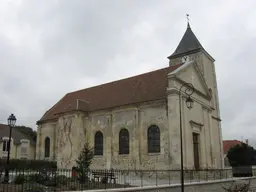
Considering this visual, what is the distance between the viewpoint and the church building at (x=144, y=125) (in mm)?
22469

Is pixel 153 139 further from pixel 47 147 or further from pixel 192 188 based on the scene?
pixel 47 147

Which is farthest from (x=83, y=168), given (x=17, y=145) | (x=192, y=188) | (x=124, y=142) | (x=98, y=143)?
(x=17, y=145)

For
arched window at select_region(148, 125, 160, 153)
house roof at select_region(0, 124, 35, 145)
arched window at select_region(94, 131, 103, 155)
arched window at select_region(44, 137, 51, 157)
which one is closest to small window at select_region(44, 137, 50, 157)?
arched window at select_region(44, 137, 51, 157)

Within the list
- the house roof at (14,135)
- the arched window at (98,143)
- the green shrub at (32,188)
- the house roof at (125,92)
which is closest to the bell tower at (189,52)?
the house roof at (125,92)

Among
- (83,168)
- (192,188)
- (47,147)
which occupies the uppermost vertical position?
(47,147)

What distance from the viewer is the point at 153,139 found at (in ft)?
76.5

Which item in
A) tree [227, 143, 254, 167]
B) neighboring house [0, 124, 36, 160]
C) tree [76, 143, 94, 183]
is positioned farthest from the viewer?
tree [227, 143, 254, 167]

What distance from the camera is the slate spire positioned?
1288 inches

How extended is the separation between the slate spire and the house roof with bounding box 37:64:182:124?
20.4 feet

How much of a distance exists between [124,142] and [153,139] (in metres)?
2.97

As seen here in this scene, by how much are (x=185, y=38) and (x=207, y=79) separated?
6259 millimetres

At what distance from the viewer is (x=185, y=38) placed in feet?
115

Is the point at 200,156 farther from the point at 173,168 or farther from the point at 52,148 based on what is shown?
the point at 52,148

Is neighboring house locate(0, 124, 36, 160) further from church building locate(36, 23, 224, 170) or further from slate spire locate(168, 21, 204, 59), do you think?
slate spire locate(168, 21, 204, 59)
